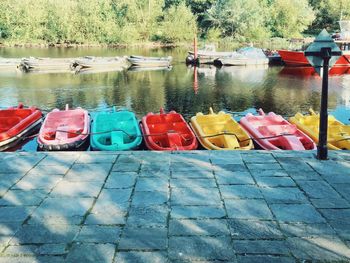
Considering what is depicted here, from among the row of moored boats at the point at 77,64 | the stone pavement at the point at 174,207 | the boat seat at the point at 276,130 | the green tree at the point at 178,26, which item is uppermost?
the green tree at the point at 178,26

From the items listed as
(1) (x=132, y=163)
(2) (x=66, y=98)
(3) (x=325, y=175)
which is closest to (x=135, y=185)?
(1) (x=132, y=163)

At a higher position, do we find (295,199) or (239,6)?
(239,6)

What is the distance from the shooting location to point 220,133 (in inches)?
364

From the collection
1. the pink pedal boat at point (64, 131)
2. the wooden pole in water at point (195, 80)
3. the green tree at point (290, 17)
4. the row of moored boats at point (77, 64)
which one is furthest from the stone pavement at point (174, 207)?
the green tree at point (290, 17)

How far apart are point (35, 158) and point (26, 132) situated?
218 inches

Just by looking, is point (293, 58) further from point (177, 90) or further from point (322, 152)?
point (322, 152)

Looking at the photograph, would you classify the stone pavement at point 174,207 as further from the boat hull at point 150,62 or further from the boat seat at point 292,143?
the boat hull at point 150,62

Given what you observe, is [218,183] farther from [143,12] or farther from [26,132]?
[143,12]

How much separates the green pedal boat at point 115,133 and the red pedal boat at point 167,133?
0.30 metres

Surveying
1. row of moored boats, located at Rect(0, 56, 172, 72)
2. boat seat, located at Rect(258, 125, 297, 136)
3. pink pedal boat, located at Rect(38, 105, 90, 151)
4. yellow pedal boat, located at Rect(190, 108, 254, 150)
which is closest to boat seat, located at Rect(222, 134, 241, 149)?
yellow pedal boat, located at Rect(190, 108, 254, 150)

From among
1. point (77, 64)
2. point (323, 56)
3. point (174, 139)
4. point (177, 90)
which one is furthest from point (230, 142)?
point (77, 64)

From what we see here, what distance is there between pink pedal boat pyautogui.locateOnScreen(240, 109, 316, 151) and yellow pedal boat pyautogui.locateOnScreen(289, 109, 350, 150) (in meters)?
0.41

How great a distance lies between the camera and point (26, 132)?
11320 mm

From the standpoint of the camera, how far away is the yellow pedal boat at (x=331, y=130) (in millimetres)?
8930
